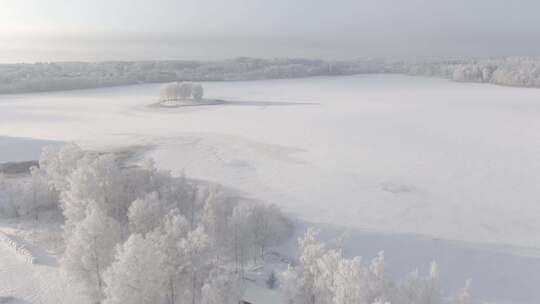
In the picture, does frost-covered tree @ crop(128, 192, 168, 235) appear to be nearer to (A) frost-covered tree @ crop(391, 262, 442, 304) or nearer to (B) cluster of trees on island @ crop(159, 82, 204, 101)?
(A) frost-covered tree @ crop(391, 262, 442, 304)

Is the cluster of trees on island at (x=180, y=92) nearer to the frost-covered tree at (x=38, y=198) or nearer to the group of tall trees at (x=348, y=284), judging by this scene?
the frost-covered tree at (x=38, y=198)

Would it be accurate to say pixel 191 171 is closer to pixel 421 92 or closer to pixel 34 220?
pixel 34 220

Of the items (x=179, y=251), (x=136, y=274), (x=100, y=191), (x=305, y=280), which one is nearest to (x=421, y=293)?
(x=305, y=280)

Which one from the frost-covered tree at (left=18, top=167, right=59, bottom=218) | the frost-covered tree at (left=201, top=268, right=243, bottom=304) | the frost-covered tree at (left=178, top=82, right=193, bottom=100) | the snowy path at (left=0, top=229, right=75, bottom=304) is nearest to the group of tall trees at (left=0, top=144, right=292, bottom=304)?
the frost-covered tree at (left=201, top=268, right=243, bottom=304)

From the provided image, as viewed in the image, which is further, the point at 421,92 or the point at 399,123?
the point at 421,92

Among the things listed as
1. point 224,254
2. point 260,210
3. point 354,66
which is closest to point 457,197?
point 260,210

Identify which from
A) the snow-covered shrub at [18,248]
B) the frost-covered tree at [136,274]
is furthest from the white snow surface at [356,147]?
the snow-covered shrub at [18,248]
